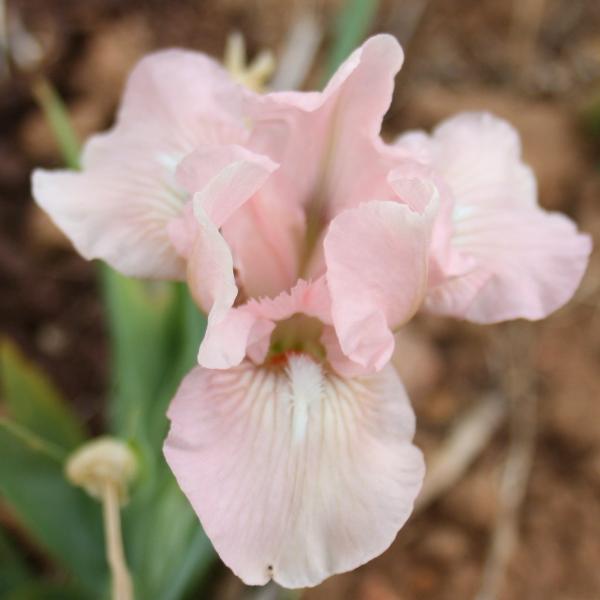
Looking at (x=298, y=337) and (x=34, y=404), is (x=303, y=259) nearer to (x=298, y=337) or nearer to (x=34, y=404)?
(x=298, y=337)

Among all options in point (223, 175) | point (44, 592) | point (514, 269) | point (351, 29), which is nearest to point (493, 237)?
point (514, 269)

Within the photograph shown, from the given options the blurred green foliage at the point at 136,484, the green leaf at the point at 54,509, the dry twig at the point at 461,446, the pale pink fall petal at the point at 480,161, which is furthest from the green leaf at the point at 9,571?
the pale pink fall petal at the point at 480,161

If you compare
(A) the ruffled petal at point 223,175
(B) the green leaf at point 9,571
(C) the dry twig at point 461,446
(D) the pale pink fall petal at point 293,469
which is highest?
(A) the ruffled petal at point 223,175

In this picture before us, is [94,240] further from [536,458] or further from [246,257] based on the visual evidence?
[536,458]

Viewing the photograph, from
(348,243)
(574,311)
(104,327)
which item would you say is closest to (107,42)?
(104,327)

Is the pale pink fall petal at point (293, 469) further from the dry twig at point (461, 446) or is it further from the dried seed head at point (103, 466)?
the dry twig at point (461, 446)

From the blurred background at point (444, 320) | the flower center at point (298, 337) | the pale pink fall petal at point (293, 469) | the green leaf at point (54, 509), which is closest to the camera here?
the pale pink fall petal at point (293, 469)
